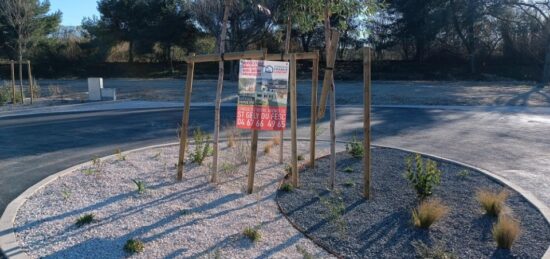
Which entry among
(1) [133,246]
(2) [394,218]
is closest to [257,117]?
(2) [394,218]

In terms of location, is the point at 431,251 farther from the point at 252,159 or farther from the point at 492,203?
the point at 252,159

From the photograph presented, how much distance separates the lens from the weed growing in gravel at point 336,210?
4723 millimetres

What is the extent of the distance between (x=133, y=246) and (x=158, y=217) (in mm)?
769

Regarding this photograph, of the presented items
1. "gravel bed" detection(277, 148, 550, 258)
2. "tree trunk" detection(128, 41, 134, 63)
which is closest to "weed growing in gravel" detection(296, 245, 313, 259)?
"gravel bed" detection(277, 148, 550, 258)

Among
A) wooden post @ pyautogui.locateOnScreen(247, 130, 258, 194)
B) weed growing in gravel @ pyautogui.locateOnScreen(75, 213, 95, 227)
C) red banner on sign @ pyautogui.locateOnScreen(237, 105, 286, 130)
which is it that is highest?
red banner on sign @ pyautogui.locateOnScreen(237, 105, 286, 130)

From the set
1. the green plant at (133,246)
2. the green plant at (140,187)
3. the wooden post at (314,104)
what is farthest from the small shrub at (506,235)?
the green plant at (140,187)

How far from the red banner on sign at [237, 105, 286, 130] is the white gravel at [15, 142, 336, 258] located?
0.82 metres

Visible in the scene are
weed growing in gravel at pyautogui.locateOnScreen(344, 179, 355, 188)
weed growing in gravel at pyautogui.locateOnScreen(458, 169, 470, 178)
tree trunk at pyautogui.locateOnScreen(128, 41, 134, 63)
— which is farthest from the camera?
tree trunk at pyautogui.locateOnScreen(128, 41, 134, 63)

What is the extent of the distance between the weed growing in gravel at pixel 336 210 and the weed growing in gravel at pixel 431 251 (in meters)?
0.69

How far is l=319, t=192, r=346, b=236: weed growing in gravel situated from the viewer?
15.5 ft

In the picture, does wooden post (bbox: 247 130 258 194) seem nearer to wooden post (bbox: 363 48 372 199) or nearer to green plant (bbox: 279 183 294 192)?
green plant (bbox: 279 183 294 192)

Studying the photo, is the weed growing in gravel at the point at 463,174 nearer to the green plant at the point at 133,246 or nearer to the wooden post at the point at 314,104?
the wooden post at the point at 314,104

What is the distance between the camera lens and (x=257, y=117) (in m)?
5.46

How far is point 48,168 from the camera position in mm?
7062
